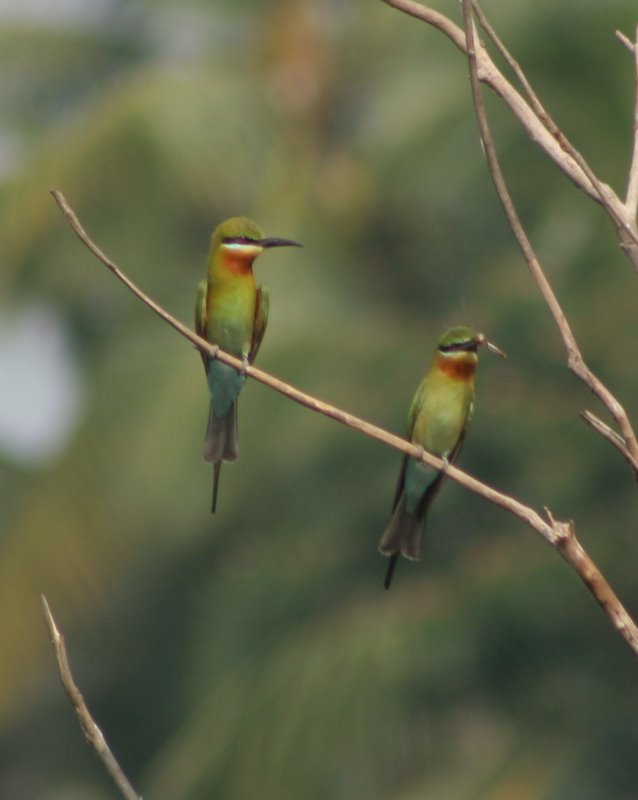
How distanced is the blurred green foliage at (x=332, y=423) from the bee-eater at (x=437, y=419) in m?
2.97

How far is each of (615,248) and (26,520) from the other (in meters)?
3.31

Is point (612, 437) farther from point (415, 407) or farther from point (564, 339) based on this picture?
point (415, 407)

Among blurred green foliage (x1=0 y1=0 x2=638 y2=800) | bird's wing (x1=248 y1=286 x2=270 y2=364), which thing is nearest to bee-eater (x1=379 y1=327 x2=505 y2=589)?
bird's wing (x1=248 y1=286 x2=270 y2=364)

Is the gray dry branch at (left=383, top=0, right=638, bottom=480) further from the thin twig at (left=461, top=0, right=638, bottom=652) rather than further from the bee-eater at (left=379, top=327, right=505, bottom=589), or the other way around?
the bee-eater at (left=379, top=327, right=505, bottom=589)

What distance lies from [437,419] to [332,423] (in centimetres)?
502

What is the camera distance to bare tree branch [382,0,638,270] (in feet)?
10.1

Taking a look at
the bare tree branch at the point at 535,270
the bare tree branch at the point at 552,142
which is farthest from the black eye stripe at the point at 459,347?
the bare tree branch at the point at 535,270

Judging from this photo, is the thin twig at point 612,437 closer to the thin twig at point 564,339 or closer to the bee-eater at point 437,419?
the thin twig at point 564,339

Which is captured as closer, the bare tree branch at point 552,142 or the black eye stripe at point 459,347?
the bare tree branch at point 552,142

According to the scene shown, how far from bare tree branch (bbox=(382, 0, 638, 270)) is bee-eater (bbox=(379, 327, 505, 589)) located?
47.7 inches

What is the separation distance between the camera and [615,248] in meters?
8.84

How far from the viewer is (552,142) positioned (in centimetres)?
326

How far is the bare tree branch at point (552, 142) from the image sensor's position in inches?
122

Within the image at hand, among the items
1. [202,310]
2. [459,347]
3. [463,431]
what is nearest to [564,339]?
[459,347]
